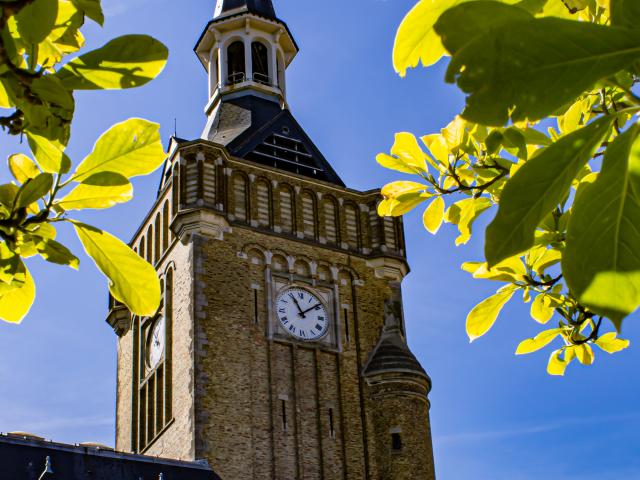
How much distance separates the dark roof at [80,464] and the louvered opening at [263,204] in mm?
7240

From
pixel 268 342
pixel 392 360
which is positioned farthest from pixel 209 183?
pixel 392 360

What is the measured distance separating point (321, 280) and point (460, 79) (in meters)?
27.2

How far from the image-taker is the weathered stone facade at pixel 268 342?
25.3 m

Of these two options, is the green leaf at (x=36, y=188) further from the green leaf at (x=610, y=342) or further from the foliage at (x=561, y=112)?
the green leaf at (x=610, y=342)

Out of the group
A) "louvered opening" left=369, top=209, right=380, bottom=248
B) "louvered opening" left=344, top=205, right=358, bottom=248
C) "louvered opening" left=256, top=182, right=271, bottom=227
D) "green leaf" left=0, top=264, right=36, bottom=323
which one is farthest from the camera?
"louvered opening" left=369, top=209, right=380, bottom=248

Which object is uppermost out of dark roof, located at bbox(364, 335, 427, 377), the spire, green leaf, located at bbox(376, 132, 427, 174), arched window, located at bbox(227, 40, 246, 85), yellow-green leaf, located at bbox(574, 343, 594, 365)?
the spire

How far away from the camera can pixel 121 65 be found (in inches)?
76.1

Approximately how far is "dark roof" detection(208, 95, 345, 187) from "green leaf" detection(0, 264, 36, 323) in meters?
27.8

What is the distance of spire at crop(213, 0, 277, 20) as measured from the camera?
1355 inches

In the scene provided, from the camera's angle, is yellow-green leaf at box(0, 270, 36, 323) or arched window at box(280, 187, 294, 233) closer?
yellow-green leaf at box(0, 270, 36, 323)

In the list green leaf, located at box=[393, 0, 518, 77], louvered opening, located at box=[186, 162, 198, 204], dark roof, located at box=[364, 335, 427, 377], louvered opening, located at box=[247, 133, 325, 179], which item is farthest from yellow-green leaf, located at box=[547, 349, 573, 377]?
louvered opening, located at box=[247, 133, 325, 179]

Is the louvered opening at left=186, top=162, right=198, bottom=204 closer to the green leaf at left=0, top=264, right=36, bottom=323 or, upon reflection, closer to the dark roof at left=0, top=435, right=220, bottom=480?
the dark roof at left=0, top=435, right=220, bottom=480

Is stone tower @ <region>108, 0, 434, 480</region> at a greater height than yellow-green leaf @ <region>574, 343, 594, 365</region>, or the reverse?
stone tower @ <region>108, 0, 434, 480</region>

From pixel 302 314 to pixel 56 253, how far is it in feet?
84.4
